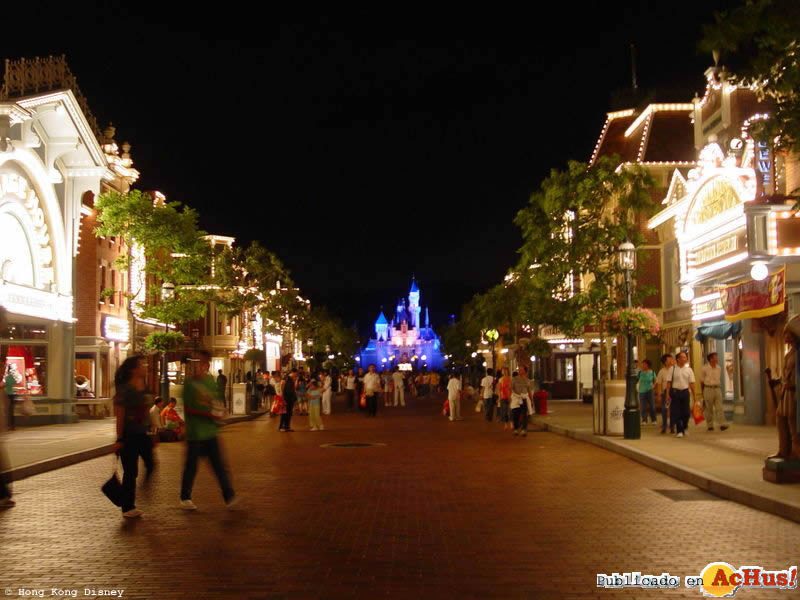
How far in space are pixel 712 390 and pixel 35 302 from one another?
19574 mm

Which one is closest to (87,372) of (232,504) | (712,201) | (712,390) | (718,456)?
(712,201)

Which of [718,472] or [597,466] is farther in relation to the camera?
[597,466]

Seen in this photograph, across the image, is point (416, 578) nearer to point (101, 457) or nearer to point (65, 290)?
point (101, 457)

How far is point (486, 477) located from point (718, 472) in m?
3.40

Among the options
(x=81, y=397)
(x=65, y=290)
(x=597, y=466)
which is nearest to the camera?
(x=597, y=466)

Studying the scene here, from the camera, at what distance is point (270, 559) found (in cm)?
885

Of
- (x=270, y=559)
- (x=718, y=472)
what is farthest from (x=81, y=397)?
(x=270, y=559)

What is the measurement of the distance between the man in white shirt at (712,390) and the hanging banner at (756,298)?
5.56 ft

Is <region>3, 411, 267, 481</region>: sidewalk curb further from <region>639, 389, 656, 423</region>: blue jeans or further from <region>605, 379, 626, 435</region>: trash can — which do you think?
<region>639, 389, 656, 423</region>: blue jeans

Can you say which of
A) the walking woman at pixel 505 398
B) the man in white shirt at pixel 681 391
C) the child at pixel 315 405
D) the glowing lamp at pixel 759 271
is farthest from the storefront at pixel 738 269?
the child at pixel 315 405

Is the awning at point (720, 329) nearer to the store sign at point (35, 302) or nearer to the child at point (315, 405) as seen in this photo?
the child at point (315, 405)

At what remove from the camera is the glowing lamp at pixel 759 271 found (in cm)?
2298

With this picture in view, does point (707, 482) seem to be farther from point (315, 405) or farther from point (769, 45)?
point (315, 405)

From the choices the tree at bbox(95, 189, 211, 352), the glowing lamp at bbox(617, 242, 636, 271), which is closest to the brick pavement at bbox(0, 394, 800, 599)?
the glowing lamp at bbox(617, 242, 636, 271)
